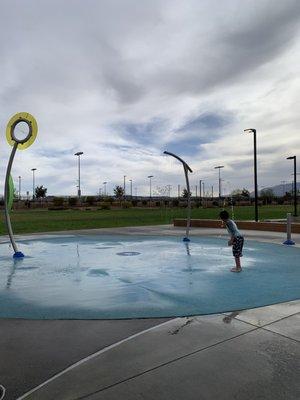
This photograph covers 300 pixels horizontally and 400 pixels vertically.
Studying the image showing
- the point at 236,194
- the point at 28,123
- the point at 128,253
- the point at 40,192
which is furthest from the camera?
the point at 236,194

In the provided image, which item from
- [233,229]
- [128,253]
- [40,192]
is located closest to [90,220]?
[128,253]

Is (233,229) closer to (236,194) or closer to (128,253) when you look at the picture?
(128,253)

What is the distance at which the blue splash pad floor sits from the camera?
20.4ft

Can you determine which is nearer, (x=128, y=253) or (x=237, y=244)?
(x=237, y=244)

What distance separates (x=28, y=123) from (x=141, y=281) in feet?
21.0

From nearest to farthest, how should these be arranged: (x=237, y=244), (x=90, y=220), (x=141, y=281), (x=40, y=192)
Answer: (x=141, y=281) < (x=237, y=244) < (x=90, y=220) < (x=40, y=192)

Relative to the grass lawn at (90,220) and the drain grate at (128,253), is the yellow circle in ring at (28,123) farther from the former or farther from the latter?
the grass lawn at (90,220)

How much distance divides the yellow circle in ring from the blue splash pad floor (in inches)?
128

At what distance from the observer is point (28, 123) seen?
12.2m

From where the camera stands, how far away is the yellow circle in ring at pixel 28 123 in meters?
12.2

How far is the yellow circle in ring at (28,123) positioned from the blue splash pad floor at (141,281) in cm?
325

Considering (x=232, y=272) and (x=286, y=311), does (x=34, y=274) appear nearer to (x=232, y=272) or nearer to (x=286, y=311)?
(x=232, y=272)

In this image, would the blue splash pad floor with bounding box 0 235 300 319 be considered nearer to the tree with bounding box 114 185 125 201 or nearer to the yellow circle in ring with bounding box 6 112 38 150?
the yellow circle in ring with bounding box 6 112 38 150

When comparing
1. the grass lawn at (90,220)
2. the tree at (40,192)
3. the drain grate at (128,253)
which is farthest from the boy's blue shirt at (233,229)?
the tree at (40,192)
